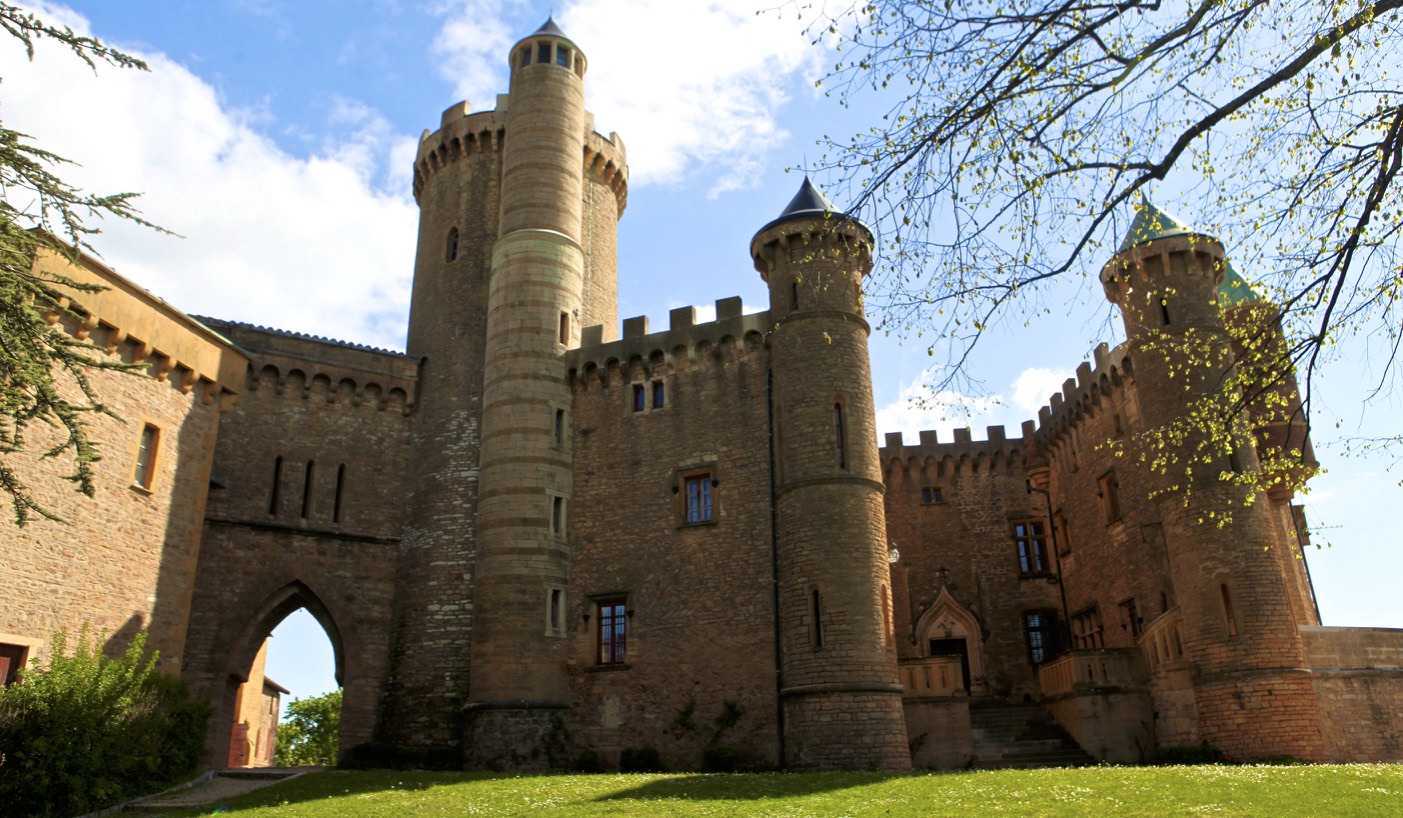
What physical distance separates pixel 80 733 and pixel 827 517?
14041 millimetres

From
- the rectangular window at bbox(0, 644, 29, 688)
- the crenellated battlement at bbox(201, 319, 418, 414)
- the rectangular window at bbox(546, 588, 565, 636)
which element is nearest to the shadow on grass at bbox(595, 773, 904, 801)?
the rectangular window at bbox(546, 588, 565, 636)

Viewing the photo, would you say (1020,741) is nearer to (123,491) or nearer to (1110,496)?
(1110,496)

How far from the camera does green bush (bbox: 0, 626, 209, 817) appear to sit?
1370cm

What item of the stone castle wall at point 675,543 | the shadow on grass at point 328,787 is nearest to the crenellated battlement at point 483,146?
the stone castle wall at point 675,543

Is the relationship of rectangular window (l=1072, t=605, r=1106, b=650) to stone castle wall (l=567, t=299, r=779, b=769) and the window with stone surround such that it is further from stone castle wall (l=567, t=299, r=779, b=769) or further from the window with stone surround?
the window with stone surround

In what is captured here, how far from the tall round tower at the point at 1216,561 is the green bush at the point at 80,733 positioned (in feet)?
61.0

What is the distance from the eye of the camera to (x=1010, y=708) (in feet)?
82.6

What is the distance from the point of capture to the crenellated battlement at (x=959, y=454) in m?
31.0

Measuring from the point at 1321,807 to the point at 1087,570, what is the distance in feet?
54.2

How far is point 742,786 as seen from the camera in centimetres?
1552

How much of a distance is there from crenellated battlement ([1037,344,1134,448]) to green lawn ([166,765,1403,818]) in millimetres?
11790

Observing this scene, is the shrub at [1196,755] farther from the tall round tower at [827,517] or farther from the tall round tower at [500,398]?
the tall round tower at [500,398]

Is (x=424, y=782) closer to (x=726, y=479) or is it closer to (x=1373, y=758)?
(x=726, y=479)

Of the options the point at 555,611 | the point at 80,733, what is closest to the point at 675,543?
the point at 555,611
